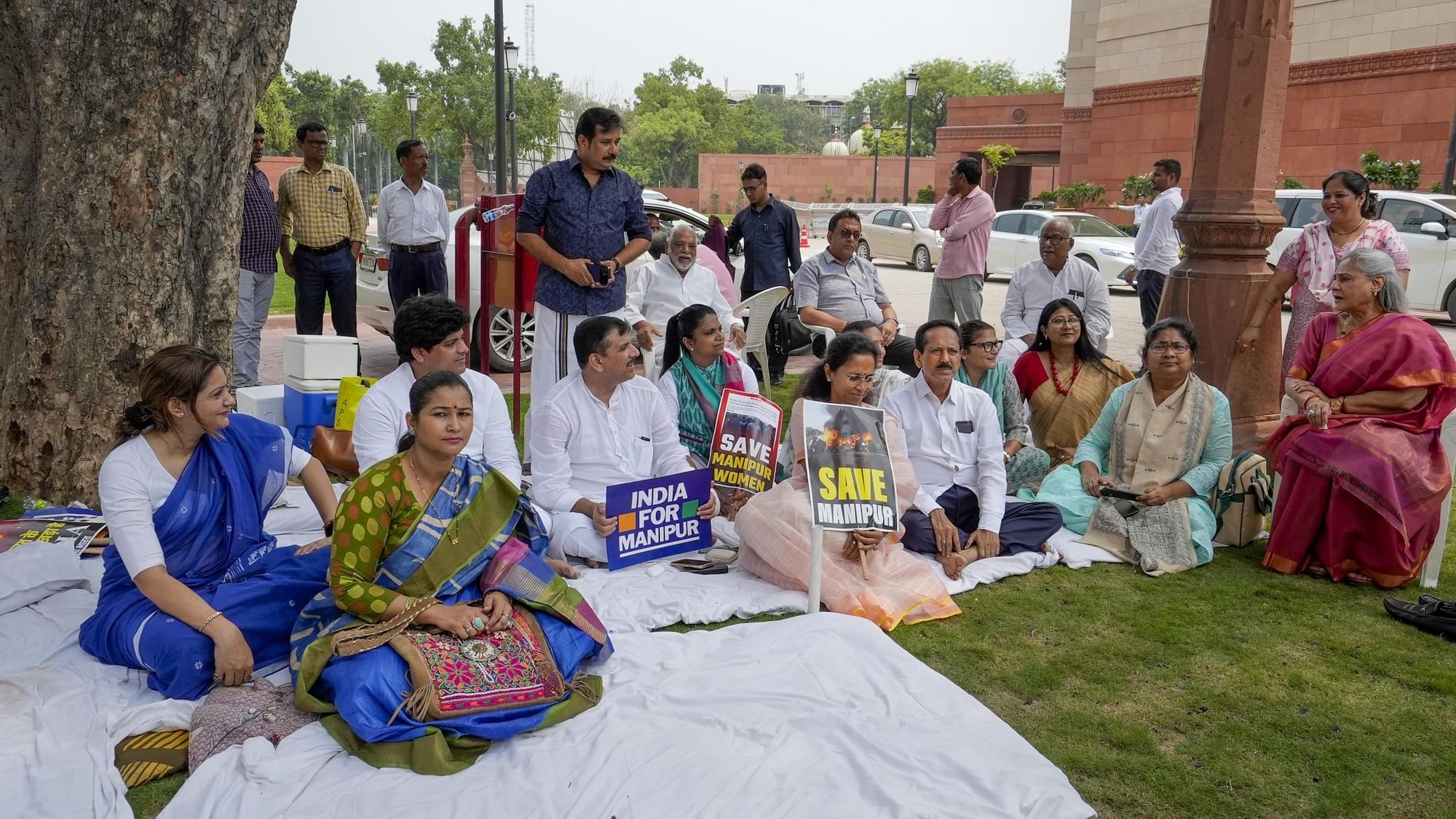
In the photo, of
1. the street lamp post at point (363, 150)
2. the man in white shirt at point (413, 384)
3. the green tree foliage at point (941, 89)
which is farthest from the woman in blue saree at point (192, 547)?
the green tree foliage at point (941, 89)

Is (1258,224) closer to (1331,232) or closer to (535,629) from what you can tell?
(1331,232)

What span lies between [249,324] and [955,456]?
5.38 metres

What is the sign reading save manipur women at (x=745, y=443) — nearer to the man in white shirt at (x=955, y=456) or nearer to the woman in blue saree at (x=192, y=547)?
the man in white shirt at (x=955, y=456)

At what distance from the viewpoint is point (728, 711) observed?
3346 millimetres

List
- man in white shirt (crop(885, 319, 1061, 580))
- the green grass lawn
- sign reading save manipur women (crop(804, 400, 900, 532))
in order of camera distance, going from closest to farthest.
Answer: the green grass lawn → sign reading save manipur women (crop(804, 400, 900, 532)) → man in white shirt (crop(885, 319, 1061, 580))

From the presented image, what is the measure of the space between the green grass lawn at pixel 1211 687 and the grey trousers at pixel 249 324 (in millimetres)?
5004

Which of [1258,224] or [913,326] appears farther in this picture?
[913,326]

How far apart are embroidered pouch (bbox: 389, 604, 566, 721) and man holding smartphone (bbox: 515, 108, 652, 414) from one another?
286 centimetres

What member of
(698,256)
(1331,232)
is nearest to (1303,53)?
(1331,232)

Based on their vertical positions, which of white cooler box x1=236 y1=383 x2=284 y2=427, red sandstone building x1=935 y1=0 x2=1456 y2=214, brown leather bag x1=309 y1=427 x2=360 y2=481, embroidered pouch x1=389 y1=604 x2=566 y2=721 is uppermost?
red sandstone building x1=935 y1=0 x2=1456 y2=214

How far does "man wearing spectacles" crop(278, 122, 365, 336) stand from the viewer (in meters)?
8.09

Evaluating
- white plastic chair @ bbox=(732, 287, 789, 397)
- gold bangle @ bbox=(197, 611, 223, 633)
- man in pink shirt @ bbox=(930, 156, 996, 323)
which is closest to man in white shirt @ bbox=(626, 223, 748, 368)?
white plastic chair @ bbox=(732, 287, 789, 397)

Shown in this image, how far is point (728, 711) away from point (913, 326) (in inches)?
388

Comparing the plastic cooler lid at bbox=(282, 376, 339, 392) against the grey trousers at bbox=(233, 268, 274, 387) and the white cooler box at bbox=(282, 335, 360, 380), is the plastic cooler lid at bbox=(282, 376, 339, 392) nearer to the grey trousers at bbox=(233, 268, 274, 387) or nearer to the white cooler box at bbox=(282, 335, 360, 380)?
the white cooler box at bbox=(282, 335, 360, 380)
